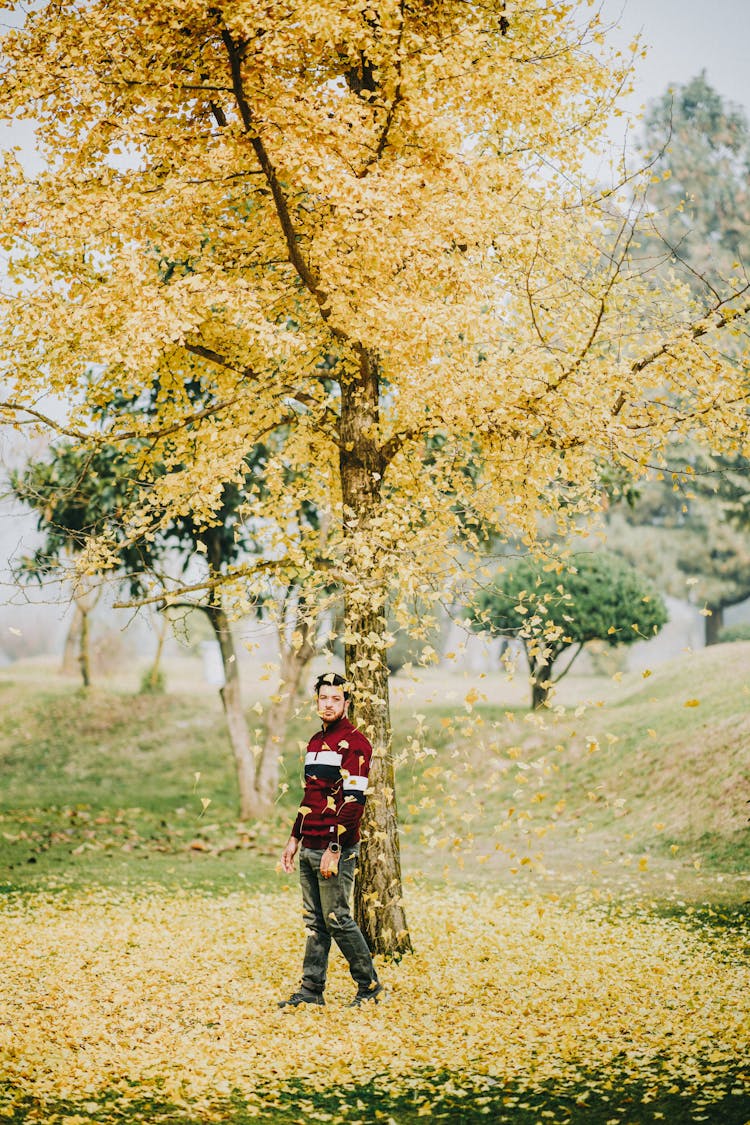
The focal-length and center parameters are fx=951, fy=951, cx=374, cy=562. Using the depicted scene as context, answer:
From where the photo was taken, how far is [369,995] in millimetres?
6613

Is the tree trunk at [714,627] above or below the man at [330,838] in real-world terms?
above

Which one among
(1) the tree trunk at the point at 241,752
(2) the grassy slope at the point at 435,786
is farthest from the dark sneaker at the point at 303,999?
(1) the tree trunk at the point at 241,752

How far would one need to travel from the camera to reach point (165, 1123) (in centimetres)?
476

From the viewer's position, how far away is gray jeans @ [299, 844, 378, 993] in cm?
632

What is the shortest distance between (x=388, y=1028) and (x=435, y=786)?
10.9 feet

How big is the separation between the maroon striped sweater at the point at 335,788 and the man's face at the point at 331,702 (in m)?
0.10

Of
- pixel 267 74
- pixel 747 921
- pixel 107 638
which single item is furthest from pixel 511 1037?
pixel 107 638

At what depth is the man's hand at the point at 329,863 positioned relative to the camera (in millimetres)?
6156

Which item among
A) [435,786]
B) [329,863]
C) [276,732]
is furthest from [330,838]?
[276,732]

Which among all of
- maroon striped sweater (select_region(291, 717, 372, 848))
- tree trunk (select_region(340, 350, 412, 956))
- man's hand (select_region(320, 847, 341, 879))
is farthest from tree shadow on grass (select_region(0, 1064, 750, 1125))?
tree trunk (select_region(340, 350, 412, 956))

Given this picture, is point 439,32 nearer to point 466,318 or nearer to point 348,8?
point 348,8

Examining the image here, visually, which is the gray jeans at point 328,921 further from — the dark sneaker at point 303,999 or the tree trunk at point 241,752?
the tree trunk at point 241,752

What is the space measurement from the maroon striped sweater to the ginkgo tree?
0.71 meters

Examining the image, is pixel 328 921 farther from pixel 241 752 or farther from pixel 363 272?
pixel 241 752
